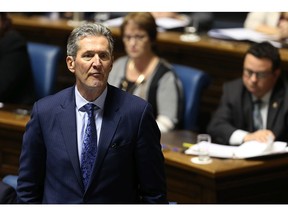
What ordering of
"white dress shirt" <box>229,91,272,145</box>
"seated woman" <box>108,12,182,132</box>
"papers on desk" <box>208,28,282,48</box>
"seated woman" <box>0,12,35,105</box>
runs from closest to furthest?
"white dress shirt" <box>229,91,272,145</box>, "seated woman" <box>108,12,182,132</box>, "seated woman" <box>0,12,35,105</box>, "papers on desk" <box>208,28,282,48</box>

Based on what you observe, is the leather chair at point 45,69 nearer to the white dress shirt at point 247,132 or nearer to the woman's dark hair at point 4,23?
the woman's dark hair at point 4,23

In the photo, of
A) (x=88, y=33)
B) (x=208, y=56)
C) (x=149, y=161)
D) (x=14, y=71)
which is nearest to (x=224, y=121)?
(x=208, y=56)

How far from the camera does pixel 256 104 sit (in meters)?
3.73

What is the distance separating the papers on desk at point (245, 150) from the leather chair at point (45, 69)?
1481mm

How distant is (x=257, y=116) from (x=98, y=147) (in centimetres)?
174

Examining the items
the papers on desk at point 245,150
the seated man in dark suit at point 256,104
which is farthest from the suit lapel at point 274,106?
the papers on desk at point 245,150

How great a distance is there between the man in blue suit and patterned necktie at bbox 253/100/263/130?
1579 millimetres

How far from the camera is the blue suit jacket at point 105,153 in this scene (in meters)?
2.18

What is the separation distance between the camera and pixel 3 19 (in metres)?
4.23

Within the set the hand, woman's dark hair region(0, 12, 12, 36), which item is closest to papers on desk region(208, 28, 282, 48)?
the hand

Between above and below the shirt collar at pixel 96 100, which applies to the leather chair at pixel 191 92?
below

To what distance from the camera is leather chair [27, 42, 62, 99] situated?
4.57 meters

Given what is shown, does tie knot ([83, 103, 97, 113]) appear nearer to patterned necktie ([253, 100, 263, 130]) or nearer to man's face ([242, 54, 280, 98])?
man's face ([242, 54, 280, 98])
